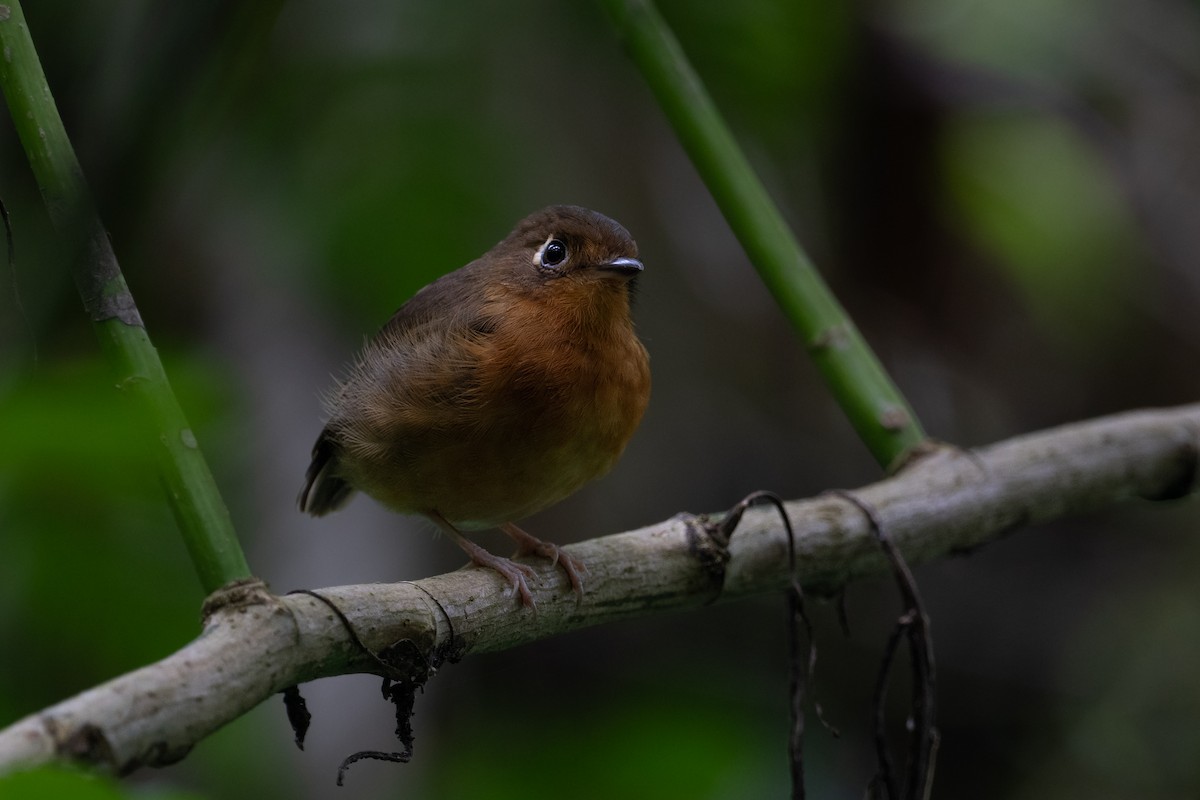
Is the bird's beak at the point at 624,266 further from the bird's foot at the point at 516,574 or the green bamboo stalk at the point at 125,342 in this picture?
the green bamboo stalk at the point at 125,342

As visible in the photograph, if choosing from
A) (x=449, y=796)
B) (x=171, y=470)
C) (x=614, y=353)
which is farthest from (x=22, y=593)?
(x=614, y=353)

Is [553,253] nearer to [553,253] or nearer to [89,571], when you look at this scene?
[553,253]

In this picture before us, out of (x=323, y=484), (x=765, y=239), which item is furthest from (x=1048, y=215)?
(x=323, y=484)

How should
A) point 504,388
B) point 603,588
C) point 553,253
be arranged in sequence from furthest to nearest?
point 553,253 → point 504,388 → point 603,588

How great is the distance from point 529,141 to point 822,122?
4.68 feet

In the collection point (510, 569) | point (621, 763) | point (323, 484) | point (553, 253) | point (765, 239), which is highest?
point (553, 253)

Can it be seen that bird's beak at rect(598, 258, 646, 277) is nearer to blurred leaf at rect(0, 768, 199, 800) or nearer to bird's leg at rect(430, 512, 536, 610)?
bird's leg at rect(430, 512, 536, 610)

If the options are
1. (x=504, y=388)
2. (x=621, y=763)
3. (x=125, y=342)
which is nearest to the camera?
(x=125, y=342)

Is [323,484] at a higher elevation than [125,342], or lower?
lower

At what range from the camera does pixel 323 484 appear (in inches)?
174

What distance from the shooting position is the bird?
11.5 ft

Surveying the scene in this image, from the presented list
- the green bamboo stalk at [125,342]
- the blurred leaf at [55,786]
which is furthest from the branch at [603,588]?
the blurred leaf at [55,786]

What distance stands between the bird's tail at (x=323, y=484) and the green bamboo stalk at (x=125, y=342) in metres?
1.96

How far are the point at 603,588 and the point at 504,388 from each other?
82 cm
